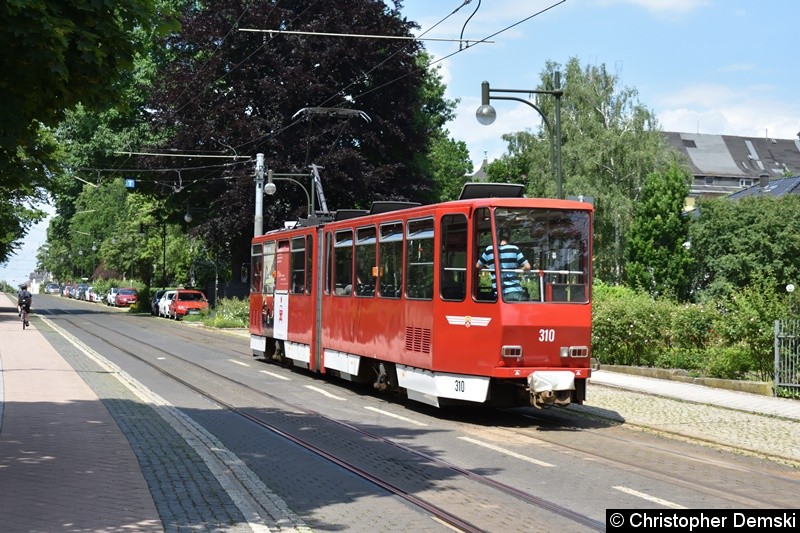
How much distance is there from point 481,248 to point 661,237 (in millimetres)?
50523

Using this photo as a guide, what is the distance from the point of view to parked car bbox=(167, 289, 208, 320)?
53.1 meters

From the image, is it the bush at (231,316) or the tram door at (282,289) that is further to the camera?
the bush at (231,316)

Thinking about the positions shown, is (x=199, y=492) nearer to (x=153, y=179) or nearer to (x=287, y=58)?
(x=287, y=58)

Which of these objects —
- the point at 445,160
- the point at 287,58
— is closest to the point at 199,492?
the point at 287,58

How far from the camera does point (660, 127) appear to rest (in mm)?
62469

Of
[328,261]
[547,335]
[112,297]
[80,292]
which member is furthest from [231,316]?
[80,292]

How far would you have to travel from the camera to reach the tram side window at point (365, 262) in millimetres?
17047

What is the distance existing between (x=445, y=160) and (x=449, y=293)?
3053 inches

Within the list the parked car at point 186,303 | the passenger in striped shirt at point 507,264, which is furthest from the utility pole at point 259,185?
the passenger in striped shirt at point 507,264

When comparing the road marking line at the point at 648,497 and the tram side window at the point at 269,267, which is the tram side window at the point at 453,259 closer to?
the road marking line at the point at 648,497

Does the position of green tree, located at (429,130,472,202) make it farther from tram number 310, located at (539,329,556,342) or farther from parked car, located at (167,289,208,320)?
tram number 310, located at (539,329,556,342)

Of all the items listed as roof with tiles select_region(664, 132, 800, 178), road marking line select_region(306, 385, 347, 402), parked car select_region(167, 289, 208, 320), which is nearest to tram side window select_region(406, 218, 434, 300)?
road marking line select_region(306, 385, 347, 402)

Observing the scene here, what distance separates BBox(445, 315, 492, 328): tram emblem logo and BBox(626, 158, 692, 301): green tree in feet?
158

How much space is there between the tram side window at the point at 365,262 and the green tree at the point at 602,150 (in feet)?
141
